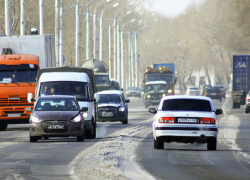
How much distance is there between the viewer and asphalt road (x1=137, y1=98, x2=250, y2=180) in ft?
38.4

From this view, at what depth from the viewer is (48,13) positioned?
199 feet

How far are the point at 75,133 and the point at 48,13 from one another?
141 feet

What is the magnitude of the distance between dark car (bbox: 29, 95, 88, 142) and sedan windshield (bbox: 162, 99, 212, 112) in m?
3.43

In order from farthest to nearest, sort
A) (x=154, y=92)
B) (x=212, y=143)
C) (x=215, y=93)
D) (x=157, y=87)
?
1. (x=215, y=93)
2. (x=157, y=87)
3. (x=154, y=92)
4. (x=212, y=143)

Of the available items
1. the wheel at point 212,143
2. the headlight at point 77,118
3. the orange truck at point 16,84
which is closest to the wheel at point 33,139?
the headlight at point 77,118

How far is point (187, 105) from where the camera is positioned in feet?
53.6

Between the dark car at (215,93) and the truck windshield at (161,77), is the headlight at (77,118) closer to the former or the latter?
the truck windshield at (161,77)

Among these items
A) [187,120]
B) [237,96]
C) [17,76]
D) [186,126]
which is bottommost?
[237,96]

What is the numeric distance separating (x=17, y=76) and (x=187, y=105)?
34.8ft

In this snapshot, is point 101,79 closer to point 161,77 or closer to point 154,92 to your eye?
point 154,92

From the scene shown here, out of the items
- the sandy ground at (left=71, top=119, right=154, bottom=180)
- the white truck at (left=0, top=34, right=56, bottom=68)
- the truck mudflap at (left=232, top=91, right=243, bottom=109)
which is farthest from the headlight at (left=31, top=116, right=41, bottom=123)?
the truck mudflap at (left=232, top=91, right=243, bottom=109)

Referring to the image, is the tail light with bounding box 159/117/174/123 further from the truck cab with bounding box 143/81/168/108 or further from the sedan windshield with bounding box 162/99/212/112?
the truck cab with bounding box 143/81/168/108

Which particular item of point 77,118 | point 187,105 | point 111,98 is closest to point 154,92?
point 111,98

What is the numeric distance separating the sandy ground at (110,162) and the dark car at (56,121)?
856 millimetres
